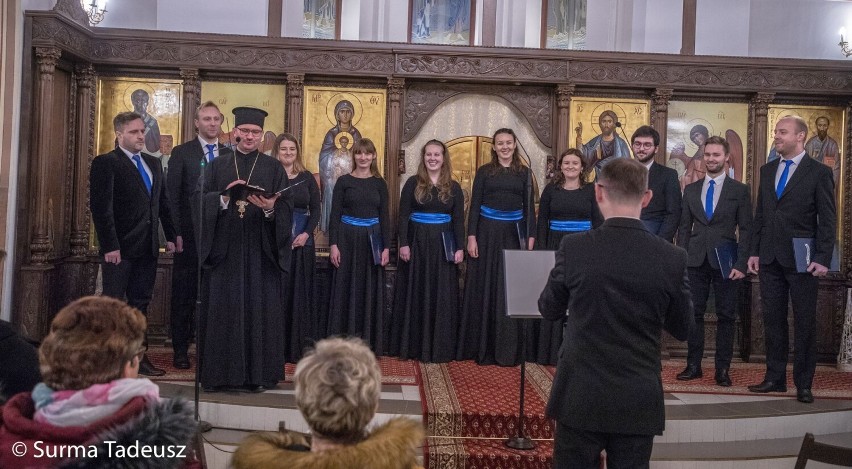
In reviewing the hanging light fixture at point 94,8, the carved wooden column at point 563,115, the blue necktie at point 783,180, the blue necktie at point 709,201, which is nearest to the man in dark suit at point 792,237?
the blue necktie at point 783,180

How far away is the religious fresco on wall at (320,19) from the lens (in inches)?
388

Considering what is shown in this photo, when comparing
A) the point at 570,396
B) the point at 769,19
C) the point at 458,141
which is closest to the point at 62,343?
the point at 570,396

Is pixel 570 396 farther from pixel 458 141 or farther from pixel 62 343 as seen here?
pixel 458 141

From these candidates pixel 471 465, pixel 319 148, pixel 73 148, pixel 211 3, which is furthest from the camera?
pixel 211 3

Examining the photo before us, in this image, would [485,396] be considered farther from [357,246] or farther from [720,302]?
[720,302]

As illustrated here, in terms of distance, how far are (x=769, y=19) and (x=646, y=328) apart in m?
7.65

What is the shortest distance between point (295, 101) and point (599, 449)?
554cm

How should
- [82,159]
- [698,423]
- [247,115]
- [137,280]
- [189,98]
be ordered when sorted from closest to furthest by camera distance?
[698,423] < [247,115] < [137,280] < [82,159] < [189,98]

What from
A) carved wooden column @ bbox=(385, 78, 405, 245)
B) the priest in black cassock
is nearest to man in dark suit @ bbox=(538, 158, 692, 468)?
the priest in black cassock

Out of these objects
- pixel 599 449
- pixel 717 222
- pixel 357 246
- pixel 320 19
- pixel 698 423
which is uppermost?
pixel 320 19

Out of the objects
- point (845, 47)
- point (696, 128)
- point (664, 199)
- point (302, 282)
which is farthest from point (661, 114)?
point (302, 282)

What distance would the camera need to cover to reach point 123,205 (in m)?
6.06

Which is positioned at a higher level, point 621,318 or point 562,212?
point 562,212

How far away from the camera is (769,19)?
9.28 m
